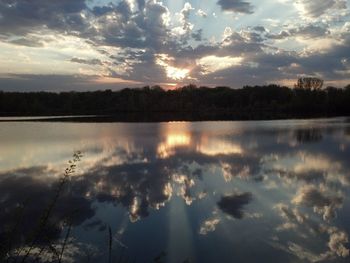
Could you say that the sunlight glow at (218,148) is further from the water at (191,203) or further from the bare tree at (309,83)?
the bare tree at (309,83)

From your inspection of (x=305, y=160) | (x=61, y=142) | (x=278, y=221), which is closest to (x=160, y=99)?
(x=61, y=142)

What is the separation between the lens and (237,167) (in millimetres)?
14414

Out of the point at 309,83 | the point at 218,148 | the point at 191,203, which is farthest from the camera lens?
the point at 309,83

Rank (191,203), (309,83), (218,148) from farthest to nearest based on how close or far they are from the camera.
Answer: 1. (309,83)
2. (218,148)
3. (191,203)

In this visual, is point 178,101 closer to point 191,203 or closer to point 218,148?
point 218,148

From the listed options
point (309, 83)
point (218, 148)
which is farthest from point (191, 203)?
point (309, 83)

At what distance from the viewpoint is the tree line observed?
93062 mm

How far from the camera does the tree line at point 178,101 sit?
9306 centimetres

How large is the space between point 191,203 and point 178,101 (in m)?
108

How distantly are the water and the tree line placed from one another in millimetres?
78436

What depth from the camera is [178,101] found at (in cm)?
11688

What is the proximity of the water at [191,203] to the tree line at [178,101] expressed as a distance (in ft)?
257

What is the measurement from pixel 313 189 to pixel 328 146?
1059 centimetres

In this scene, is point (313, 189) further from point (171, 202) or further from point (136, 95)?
point (136, 95)
